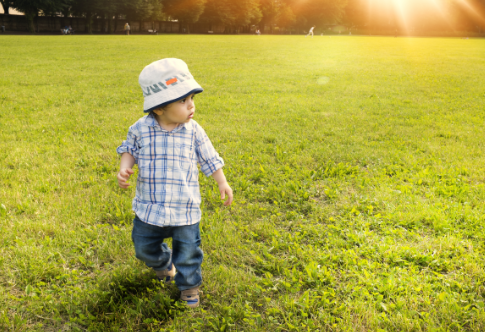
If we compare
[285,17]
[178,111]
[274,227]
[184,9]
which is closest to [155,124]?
[178,111]

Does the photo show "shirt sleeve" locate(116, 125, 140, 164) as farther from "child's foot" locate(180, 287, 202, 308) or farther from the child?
"child's foot" locate(180, 287, 202, 308)

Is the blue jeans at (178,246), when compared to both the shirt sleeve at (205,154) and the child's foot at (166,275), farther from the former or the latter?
the shirt sleeve at (205,154)

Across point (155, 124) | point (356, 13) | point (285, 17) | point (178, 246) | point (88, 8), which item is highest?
point (356, 13)

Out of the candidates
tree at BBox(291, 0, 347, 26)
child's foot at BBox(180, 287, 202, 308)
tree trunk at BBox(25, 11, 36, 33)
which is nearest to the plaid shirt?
child's foot at BBox(180, 287, 202, 308)

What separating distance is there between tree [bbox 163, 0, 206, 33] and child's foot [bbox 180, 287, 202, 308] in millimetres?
79344

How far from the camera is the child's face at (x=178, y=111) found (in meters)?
2.42

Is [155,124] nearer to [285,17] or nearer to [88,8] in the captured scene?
[88,8]

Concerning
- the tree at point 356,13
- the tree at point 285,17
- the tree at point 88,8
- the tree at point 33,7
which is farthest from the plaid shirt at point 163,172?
the tree at point 356,13

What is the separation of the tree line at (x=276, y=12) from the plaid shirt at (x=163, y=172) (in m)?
64.2

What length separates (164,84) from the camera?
92.7 inches

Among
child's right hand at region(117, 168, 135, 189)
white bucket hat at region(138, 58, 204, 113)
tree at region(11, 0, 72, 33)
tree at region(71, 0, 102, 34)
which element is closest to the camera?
white bucket hat at region(138, 58, 204, 113)

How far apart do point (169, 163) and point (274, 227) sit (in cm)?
174

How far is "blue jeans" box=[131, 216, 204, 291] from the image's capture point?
8.53 feet

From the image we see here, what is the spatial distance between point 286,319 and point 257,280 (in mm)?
475
